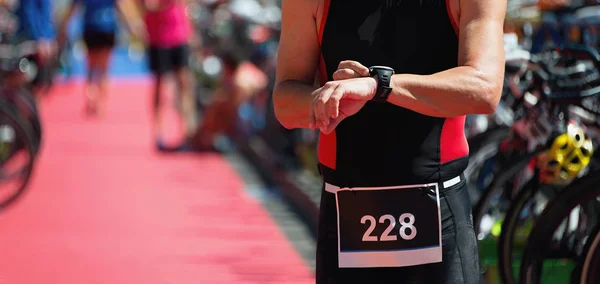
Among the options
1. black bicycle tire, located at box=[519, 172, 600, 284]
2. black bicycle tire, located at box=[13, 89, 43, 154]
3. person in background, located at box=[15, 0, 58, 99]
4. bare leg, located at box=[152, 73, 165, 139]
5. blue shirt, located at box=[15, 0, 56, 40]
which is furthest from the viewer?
bare leg, located at box=[152, 73, 165, 139]

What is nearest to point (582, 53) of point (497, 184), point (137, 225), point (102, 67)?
point (497, 184)

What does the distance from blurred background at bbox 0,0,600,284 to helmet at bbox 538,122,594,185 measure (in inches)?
1.9

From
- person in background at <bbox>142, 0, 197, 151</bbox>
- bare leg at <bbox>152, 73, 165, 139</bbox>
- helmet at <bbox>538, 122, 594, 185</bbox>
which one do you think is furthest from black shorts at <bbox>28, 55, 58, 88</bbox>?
helmet at <bbox>538, 122, 594, 185</bbox>

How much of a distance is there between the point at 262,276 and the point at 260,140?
5597 millimetres

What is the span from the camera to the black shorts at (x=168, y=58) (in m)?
13.3

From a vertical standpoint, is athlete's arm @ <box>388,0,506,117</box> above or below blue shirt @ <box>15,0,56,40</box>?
above

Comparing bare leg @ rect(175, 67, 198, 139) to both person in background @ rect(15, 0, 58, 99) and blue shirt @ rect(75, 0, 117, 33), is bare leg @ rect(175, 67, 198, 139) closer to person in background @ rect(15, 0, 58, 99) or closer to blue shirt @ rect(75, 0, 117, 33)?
person in background @ rect(15, 0, 58, 99)

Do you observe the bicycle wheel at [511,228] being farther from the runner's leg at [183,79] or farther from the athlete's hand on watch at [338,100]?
the runner's leg at [183,79]

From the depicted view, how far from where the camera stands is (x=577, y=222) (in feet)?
14.9

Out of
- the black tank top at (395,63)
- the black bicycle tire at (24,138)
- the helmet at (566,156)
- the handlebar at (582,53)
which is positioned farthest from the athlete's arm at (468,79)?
the black bicycle tire at (24,138)

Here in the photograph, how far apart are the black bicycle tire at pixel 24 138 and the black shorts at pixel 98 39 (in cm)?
667

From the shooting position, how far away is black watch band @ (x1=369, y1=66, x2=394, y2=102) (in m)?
2.72

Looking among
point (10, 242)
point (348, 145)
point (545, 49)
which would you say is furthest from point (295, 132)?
point (348, 145)

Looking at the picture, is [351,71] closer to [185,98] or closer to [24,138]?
[24,138]
